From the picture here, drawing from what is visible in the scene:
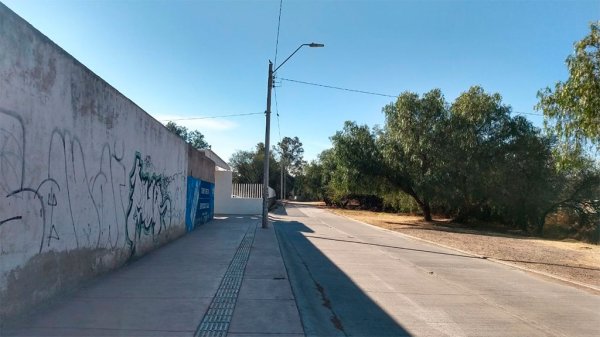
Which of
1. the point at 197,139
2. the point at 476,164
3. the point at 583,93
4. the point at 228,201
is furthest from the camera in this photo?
the point at 197,139

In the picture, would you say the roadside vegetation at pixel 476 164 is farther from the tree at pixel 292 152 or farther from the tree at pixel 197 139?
the tree at pixel 292 152

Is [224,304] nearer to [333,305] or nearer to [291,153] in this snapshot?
[333,305]

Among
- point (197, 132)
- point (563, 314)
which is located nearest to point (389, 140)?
point (563, 314)

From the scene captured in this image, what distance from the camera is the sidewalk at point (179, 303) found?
5.40 meters

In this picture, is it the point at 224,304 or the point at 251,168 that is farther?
the point at 251,168

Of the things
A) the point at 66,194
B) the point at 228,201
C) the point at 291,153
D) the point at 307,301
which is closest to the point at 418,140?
the point at 228,201

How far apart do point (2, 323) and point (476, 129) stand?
29.1 meters

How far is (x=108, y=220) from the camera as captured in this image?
28.7 feet

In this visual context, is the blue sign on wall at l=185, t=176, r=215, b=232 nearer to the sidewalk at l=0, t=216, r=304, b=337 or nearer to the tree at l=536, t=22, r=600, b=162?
the sidewalk at l=0, t=216, r=304, b=337

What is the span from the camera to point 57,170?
6.55m

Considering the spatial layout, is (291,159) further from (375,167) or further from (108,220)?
(108,220)

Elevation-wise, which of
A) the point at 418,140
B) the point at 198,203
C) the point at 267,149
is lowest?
the point at 198,203

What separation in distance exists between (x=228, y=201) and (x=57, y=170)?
26758mm

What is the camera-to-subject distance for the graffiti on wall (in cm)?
546
